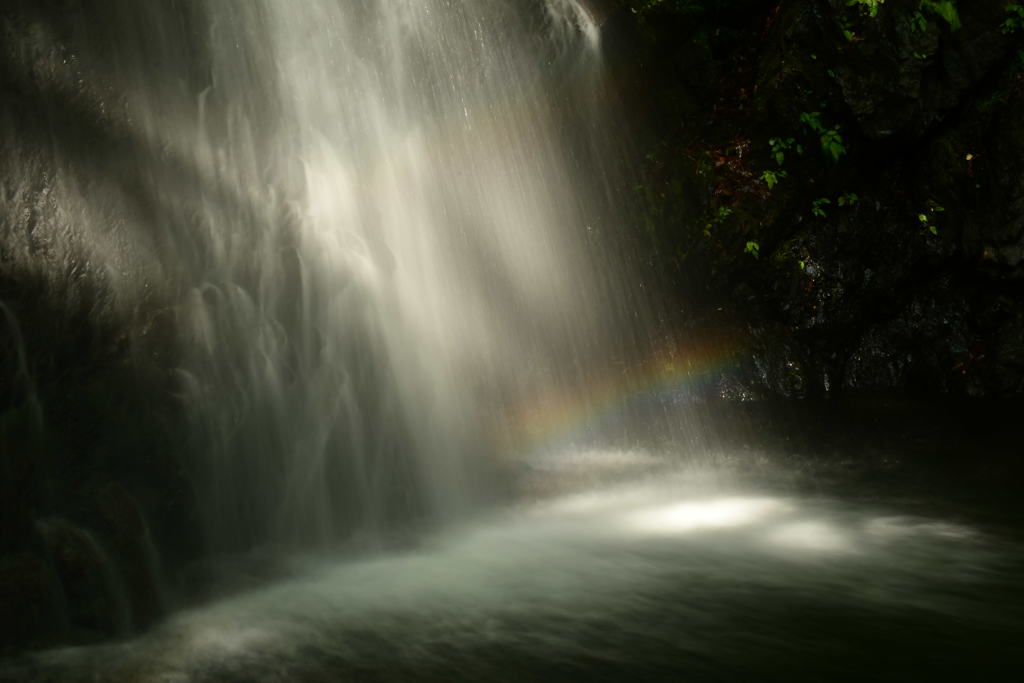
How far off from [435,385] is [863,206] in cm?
578

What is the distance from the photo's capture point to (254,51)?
755cm

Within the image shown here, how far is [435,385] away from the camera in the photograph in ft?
27.2

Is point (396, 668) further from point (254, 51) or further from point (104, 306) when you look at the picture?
point (254, 51)

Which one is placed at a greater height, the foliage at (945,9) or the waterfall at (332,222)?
the foliage at (945,9)

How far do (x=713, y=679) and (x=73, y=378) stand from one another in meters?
4.63

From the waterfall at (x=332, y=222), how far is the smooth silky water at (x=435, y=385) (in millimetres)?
30

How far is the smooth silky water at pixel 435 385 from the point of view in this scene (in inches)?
172

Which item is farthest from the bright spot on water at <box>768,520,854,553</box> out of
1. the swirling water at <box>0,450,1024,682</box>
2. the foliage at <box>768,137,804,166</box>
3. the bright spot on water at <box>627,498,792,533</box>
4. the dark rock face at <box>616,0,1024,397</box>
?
the foliage at <box>768,137,804,166</box>

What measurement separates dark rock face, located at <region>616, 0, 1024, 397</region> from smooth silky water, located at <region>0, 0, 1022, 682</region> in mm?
1084

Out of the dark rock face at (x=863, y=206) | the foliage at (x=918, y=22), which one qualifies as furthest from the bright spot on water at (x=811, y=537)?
the foliage at (x=918, y=22)

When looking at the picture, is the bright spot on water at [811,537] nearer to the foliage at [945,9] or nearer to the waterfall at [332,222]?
the waterfall at [332,222]

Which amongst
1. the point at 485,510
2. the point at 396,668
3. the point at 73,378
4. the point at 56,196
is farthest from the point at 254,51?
the point at 396,668

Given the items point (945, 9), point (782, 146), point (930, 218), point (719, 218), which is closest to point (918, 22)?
point (945, 9)

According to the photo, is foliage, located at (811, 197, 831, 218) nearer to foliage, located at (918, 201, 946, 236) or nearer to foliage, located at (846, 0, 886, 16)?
foliage, located at (918, 201, 946, 236)
